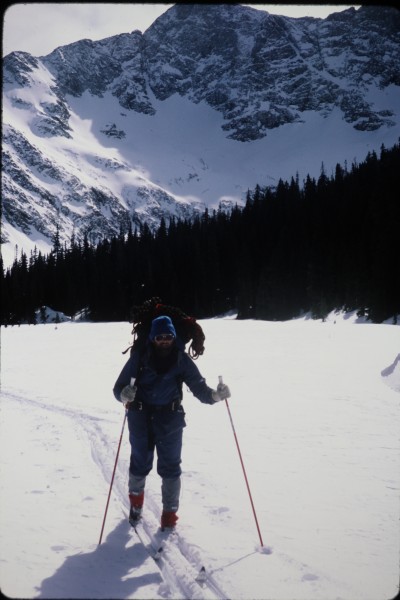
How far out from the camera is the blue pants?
201 inches

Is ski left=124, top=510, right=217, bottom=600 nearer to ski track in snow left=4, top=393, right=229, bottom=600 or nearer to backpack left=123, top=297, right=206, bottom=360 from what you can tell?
ski track in snow left=4, top=393, right=229, bottom=600

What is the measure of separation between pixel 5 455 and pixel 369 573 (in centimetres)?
554

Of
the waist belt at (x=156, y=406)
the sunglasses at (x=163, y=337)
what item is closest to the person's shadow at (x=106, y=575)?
the waist belt at (x=156, y=406)

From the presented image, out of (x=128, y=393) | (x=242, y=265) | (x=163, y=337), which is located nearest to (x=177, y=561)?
(x=128, y=393)

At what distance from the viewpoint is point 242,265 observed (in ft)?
259

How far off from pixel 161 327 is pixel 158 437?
122 centimetres

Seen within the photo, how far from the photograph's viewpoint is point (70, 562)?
4234 millimetres

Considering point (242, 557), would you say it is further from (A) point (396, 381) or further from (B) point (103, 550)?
(A) point (396, 381)

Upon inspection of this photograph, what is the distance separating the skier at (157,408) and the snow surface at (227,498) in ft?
1.47

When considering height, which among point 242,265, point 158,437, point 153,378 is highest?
point 242,265

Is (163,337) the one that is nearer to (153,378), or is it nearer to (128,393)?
(153,378)

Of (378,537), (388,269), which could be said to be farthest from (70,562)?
(388,269)

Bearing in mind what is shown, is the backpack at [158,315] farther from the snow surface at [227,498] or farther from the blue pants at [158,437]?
the snow surface at [227,498]

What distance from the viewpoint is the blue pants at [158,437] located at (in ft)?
16.8
